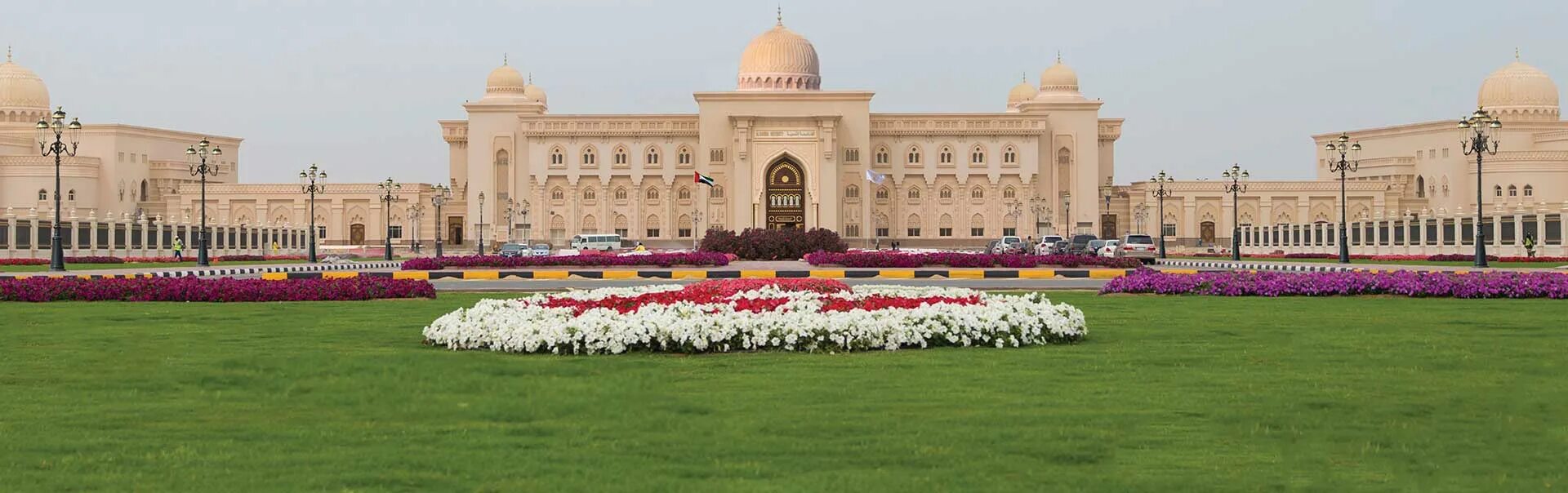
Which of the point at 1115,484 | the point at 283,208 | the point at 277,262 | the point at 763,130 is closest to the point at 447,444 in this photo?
the point at 1115,484

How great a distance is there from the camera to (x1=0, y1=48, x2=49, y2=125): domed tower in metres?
86.9

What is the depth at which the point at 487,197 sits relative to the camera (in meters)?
87.0

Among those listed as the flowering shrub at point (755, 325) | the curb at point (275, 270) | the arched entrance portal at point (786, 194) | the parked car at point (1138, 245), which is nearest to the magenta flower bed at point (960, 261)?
the curb at point (275, 270)

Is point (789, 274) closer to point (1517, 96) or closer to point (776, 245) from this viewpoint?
point (776, 245)

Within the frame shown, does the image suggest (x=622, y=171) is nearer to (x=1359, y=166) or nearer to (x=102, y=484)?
(x=1359, y=166)

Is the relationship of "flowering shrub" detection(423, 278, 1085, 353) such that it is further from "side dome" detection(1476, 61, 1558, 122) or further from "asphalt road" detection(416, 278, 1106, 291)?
"side dome" detection(1476, 61, 1558, 122)

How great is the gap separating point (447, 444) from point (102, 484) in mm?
1403

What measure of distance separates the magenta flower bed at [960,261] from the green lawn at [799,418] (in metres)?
23.6

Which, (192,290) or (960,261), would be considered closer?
(192,290)

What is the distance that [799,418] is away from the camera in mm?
8117

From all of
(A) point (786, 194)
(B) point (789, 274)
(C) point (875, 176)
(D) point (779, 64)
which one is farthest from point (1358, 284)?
(D) point (779, 64)

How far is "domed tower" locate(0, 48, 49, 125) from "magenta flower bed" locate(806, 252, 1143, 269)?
204 ft

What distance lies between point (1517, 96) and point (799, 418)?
86847 mm

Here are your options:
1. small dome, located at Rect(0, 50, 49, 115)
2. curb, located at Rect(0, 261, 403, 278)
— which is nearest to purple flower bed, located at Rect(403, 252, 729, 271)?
curb, located at Rect(0, 261, 403, 278)
